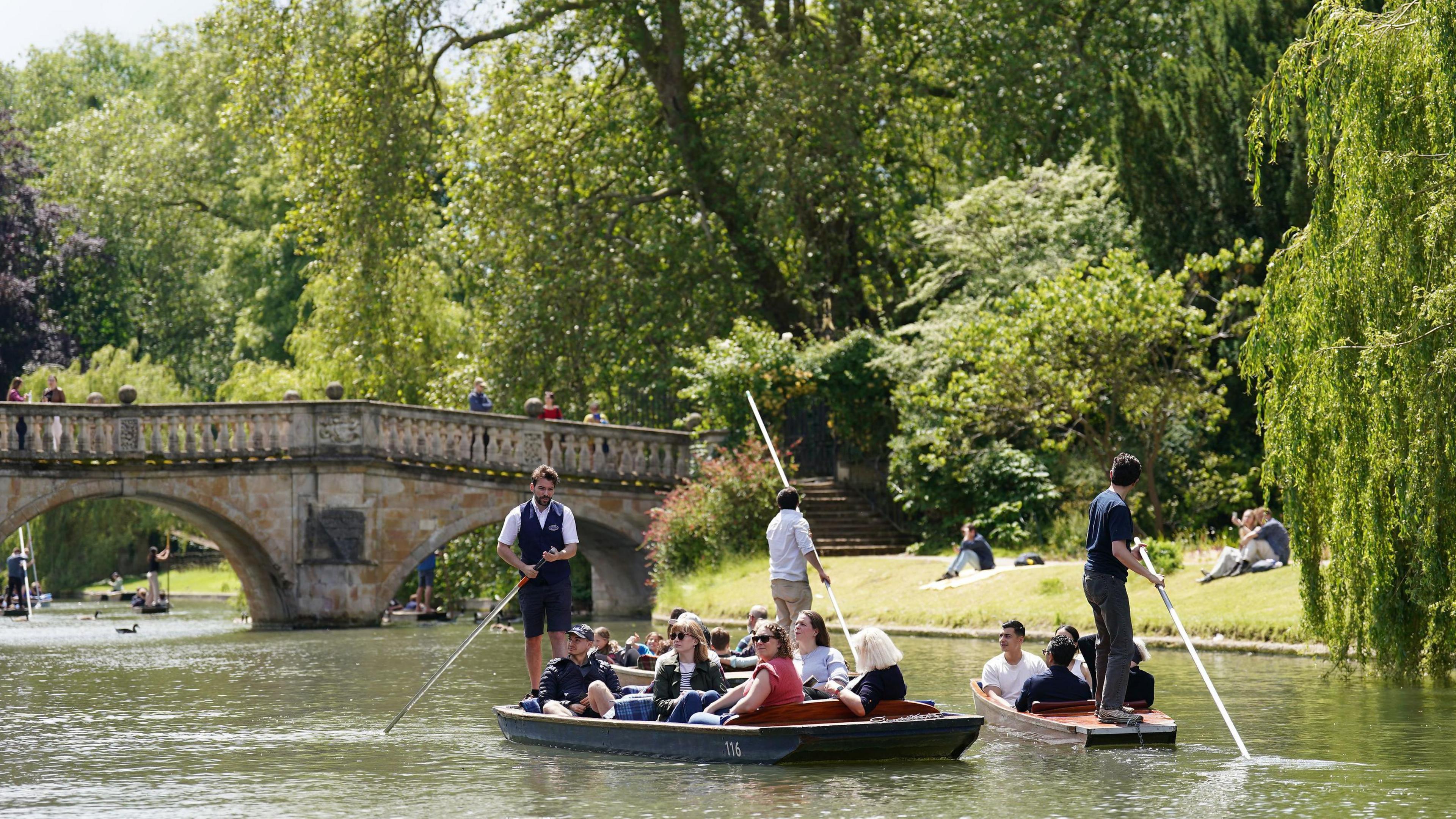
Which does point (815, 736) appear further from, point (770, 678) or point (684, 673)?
point (684, 673)

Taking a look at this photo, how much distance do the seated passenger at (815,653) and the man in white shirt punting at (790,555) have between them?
7.59 feet

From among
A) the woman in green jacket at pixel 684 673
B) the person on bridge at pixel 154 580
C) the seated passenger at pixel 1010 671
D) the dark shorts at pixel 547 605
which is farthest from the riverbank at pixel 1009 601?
the person on bridge at pixel 154 580

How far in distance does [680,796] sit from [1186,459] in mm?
17842

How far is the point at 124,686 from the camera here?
17.9 metres

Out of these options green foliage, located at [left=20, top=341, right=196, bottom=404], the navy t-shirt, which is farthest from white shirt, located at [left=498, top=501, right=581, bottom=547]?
green foliage, located at [left=20, top=341, right=196, bottom=404]

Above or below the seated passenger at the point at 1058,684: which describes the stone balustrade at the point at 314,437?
above

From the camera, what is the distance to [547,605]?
13.9 metres

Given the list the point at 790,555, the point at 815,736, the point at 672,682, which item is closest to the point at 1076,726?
the point at 815,736

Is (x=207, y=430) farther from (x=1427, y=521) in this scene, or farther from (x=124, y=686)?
(x=1427, y=521)

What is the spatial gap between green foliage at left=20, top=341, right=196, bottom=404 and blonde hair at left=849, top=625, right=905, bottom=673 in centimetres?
3104

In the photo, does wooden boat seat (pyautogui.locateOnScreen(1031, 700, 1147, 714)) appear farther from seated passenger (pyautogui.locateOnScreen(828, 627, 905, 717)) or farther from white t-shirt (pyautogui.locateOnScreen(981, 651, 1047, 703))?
seated passenger (pyautogui.locateOnScreen(828, 627, 905, 717))

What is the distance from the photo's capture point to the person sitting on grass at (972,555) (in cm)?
2481

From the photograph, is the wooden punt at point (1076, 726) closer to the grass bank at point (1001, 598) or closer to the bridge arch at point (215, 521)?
the grass bank at point (1001, 598)

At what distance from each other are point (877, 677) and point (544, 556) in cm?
320
